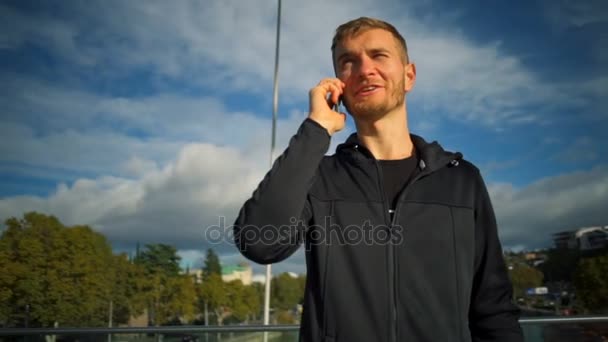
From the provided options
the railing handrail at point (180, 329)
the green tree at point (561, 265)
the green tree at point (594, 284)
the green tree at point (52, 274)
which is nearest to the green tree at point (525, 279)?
the green tree at point (561, 265)

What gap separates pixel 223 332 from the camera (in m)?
3.75

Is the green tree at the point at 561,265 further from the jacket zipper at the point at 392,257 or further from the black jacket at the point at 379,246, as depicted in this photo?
the jacket zipper at the point at 392,257

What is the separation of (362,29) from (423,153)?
0.42 meters

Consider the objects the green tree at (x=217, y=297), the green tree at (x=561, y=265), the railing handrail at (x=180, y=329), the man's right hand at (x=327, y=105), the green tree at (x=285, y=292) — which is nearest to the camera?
the man's right hand at (x=327, y=105)

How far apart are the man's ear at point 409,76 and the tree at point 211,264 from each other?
132 feet

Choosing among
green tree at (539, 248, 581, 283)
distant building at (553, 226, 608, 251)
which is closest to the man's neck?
green tree at (539, 248, 581, 283)

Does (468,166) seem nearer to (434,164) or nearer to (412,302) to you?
(434,164)

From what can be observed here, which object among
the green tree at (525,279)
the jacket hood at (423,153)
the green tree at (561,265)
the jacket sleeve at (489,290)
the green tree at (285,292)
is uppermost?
the jacket hood at (423,153)

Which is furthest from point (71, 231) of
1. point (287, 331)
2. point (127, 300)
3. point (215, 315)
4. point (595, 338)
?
Result: point (215, 315)

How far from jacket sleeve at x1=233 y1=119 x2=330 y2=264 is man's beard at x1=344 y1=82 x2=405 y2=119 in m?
0.20

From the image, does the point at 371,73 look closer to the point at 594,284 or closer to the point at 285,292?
the point at 594,284

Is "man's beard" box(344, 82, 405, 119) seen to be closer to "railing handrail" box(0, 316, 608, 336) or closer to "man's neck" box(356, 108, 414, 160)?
"man's neck" box(356, 108, 414, 160)

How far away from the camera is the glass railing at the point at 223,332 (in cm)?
349

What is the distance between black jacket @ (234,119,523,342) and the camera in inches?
37.7
